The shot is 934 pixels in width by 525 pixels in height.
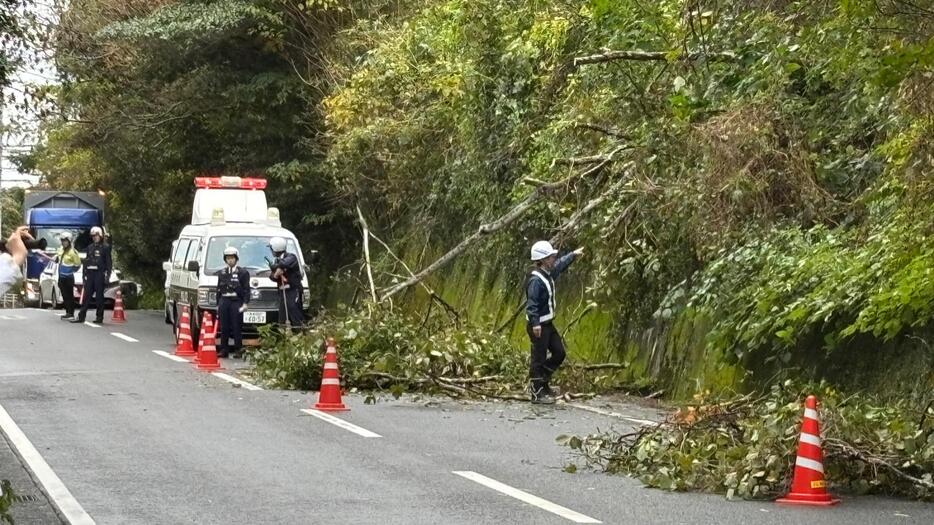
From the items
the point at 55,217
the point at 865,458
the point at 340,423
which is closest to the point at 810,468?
the point at 865,458

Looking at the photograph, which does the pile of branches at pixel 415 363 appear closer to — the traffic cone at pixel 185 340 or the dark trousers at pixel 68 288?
the traffic cone at pixel 185 340

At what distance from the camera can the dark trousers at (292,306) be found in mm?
23125

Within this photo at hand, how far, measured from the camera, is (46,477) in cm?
1061

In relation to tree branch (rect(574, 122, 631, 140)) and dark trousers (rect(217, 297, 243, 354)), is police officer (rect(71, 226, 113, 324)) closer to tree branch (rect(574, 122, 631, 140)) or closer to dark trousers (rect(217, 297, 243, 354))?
dark trousers (rect(217, 297, 243, 354))

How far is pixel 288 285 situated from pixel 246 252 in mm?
2414

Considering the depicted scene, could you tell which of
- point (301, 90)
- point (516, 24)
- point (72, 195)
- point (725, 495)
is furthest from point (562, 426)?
point (72, 195)

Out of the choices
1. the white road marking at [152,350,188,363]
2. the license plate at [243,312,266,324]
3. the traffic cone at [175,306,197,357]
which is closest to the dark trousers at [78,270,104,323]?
the white road marking at [152,350,188,363]

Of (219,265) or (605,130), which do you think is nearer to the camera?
(605,130)

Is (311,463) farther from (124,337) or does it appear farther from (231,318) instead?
(124,337)

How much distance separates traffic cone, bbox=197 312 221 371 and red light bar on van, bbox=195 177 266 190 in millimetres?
9811

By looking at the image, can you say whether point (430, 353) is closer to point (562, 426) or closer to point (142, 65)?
point (562, 426)

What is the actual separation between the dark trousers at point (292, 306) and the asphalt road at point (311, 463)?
4427 millimetres

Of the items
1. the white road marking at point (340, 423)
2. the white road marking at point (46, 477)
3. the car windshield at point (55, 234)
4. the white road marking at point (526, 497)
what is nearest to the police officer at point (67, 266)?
the car windshield at point (55, 234)

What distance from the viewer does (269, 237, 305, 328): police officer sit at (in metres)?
23.2
